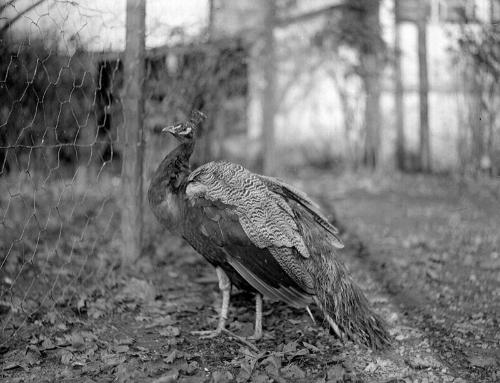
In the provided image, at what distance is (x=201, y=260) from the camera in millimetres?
4758

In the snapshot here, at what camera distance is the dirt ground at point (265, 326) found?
2.86 meters

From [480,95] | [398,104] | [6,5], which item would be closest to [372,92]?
[398,104]

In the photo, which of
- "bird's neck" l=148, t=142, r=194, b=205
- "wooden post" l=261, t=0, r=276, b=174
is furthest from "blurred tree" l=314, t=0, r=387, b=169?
"bird's neck" l=148, t=142, r=194, b=205

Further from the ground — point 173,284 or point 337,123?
point 337,123

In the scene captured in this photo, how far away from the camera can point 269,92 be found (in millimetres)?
8469

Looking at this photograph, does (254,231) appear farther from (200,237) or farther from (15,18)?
(15,18)

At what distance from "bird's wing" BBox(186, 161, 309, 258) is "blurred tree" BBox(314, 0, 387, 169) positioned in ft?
19.3

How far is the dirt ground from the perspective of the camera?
9.39 feet

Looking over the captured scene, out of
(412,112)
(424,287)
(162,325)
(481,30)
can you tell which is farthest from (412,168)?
(162,325)

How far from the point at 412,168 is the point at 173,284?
6226 millimetres

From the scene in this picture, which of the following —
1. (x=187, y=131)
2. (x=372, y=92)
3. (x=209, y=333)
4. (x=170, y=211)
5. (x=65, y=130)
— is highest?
(x=372, y=92)

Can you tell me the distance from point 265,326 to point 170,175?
104cm

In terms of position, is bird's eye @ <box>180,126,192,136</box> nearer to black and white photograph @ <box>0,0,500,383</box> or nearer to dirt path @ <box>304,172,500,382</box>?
black and white photograph @ <box>0,0,500,383</box>

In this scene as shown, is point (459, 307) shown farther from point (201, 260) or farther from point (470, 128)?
point (470, 128)
